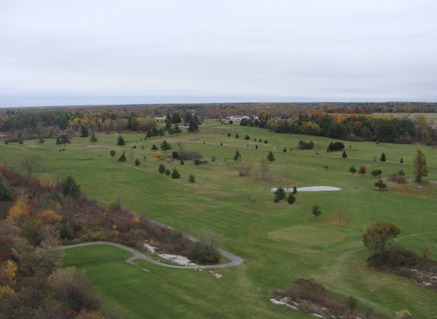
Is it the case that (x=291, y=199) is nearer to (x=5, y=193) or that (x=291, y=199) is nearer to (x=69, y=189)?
(x=69, y=189)

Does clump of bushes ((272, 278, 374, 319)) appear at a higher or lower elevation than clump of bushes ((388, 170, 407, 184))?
lower

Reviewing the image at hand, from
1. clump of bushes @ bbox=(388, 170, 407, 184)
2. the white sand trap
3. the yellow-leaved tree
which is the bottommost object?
the white sand trap

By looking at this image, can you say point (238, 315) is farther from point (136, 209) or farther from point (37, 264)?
point (136, 209)

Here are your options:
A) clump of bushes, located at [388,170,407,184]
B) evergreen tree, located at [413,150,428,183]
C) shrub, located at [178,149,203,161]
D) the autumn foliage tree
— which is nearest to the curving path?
the autumn foliage tree

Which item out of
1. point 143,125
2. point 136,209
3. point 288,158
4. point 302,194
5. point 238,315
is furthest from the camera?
point 143,125

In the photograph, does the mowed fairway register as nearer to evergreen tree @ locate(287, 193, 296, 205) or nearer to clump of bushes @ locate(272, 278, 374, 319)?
evergreen tree @ locate(287, 193, 296, 205)

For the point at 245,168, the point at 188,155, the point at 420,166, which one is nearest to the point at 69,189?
the point at 245,168

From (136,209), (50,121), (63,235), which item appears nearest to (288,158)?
(136,209)

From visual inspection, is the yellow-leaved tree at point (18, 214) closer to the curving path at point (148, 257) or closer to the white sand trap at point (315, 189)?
the curving path at point (148, 257)
